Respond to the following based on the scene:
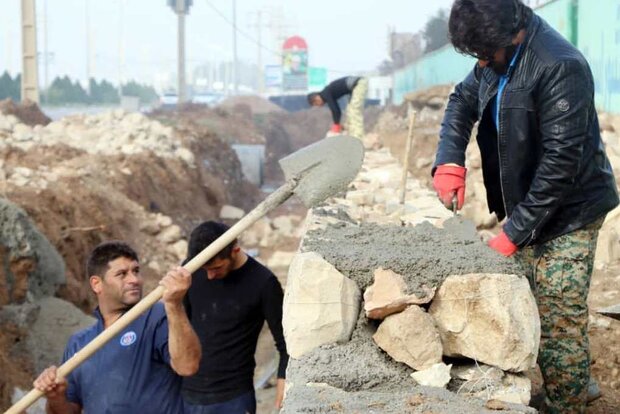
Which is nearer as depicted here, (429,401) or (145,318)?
(429,401)

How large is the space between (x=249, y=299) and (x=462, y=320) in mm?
1294

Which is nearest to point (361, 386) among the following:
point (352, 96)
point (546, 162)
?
point (546, 162)

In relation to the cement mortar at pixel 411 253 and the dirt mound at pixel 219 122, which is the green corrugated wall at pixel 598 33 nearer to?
the cement mortar at pixel 411 253

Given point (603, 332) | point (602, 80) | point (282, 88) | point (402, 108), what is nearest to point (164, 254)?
point (602, 80)

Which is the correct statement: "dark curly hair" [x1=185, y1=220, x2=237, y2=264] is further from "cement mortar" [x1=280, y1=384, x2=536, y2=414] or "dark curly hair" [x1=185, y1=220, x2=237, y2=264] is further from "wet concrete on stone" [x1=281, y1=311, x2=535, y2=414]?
"cement mortar" [x1=280, y1=384, x2=536, y2=414]

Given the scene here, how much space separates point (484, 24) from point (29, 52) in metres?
22.4

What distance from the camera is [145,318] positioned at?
3822 mm

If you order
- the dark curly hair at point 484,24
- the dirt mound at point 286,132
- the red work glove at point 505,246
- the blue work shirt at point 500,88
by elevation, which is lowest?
the dirt mound at point 286,132

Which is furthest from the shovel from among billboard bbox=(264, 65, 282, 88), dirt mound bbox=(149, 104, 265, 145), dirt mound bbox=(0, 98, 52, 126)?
billboard bbox=(264, 65, 282, 88)

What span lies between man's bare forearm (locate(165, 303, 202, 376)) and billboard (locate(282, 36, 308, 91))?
63.2 m

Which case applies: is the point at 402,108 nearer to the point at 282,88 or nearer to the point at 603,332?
the point at 603,332

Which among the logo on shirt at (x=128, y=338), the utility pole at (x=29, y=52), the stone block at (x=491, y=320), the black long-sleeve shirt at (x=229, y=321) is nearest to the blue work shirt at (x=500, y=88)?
the stone block at (x=491, y=320)

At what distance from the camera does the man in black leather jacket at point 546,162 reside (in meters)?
3.61

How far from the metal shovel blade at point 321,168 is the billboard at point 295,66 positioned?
62.8 m
